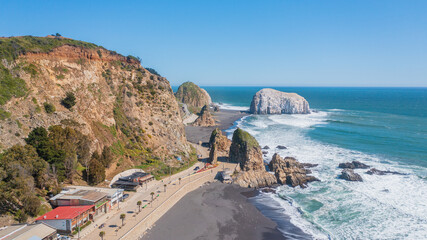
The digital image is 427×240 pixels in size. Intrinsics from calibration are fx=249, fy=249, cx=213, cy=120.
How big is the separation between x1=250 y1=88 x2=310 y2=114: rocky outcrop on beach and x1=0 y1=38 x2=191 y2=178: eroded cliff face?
86737mm

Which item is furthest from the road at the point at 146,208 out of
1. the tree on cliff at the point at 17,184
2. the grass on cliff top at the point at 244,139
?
the grass on cliff top at the point at 244,139

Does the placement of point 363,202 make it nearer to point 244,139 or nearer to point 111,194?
point 244,139

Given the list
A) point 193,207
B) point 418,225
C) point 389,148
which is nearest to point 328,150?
point 389,148

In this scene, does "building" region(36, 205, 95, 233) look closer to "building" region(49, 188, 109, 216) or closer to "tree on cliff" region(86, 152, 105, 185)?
"building" region(49, 188, 109, 216)

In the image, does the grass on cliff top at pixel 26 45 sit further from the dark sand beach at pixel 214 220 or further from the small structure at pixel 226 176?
the small structure at pixel 226 176

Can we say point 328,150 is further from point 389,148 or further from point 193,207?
point 193,207

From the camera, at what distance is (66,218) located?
85.8 feet

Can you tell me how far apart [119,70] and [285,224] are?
152 feet

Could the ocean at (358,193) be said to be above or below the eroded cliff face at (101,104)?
below

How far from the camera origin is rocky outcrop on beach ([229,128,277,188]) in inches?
1770

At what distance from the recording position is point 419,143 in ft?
217

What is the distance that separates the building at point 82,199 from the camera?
29.1m

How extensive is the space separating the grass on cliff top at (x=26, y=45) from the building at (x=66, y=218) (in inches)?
1008

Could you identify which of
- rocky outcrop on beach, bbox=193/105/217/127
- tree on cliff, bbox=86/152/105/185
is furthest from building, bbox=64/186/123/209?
rocky outcrop on beach, bbox=193/105/217/127
